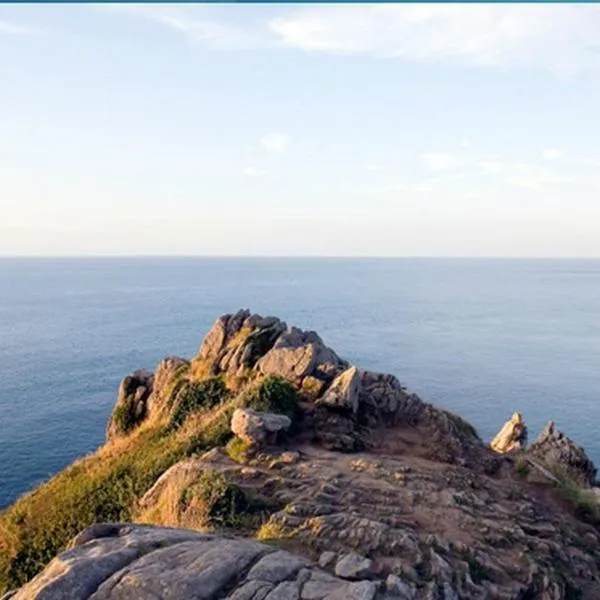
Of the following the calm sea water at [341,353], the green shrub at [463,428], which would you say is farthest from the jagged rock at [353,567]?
the calm sea water at [341,353]

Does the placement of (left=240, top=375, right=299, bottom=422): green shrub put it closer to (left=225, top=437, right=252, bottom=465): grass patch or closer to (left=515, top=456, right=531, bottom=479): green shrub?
(left=225, top=437, right=252, bottom=465): grass patch

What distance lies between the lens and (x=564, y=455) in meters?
34.8

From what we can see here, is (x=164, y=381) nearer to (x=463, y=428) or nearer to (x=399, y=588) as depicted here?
(x=463, y=428)

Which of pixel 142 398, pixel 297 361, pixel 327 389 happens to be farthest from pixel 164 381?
pixel 327 389

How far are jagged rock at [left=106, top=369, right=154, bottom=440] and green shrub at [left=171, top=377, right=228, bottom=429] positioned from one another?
565cm

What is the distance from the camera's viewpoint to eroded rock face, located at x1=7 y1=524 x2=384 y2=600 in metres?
13.6

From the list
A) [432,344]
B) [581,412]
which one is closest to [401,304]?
[432,344]

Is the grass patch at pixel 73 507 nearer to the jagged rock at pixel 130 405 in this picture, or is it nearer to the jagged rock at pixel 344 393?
the jagged rock at pixel 130 405

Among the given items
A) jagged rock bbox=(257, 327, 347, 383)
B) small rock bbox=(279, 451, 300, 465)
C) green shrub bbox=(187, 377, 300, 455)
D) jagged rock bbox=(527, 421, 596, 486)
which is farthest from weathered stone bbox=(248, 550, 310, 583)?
jagged rock bbox=(527, 421, 596, 486)

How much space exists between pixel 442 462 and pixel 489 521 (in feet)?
17.9

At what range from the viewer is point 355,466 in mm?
24047

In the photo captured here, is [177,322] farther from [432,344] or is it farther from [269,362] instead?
[269,362]

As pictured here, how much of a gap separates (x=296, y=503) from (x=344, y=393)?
8.43 metres

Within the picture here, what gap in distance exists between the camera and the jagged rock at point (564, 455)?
1320 inches
